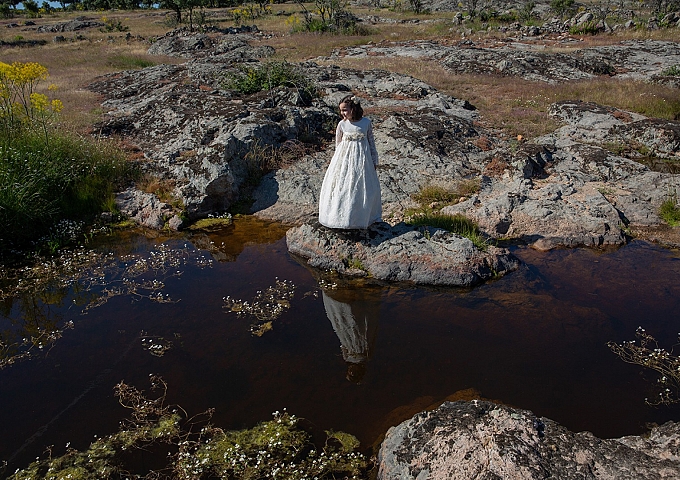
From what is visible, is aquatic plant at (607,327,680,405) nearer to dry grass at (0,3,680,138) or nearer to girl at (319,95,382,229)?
girl at (319,95,382,229)

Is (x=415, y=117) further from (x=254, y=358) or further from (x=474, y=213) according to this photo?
(x=254, y=358)

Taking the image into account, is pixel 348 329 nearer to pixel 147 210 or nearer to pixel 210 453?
pixel 210 453

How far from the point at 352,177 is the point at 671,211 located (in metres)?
6.68

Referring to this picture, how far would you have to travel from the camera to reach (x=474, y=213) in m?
8.91

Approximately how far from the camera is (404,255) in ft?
23.7

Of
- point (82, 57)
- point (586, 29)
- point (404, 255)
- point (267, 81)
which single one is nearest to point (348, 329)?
point (404, 255)

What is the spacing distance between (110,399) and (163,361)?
2.36 feet

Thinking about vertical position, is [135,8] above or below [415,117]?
above

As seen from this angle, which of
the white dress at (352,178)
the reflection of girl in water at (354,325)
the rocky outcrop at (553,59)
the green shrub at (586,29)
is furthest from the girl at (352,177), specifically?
the green shrub at (586,29)

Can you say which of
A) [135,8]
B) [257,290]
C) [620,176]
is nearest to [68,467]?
[257,290]

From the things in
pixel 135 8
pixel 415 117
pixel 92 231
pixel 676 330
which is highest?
pixel 135 8

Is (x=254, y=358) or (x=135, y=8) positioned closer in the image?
(x=254, y=358)

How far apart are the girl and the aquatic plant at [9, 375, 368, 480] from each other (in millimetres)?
3527

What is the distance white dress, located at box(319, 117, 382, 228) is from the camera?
7.05 meters
